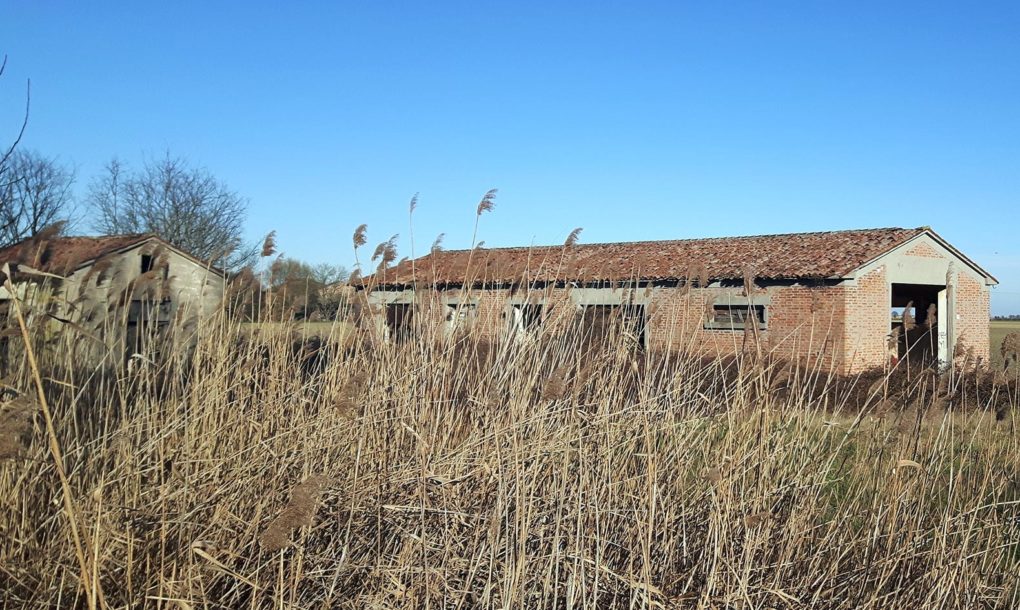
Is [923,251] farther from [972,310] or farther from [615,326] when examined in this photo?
[615,326]

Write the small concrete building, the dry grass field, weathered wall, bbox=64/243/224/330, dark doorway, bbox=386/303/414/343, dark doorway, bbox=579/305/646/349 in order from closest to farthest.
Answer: the dry grass field < the small concrete building < weathered wall, bbox=64/243/224/330 < dark doorway, bbox=579/305/646/349 < dark doorway, bbox=386/303/414/343

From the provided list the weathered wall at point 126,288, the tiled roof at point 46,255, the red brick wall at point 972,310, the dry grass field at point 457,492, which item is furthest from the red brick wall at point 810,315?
the tiled roof at point 46,255

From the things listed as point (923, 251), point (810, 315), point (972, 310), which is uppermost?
point (923, 251)

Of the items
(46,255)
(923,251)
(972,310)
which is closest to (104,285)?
(46,255)

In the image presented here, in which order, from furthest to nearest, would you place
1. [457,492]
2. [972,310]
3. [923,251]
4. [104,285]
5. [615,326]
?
[972,310] < [923,251] < [615,326] < [104,285] < [457,492]

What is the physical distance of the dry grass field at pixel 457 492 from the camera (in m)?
2.39

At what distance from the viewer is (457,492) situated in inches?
114

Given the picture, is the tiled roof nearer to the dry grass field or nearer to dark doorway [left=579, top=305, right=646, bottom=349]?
the dry grass field

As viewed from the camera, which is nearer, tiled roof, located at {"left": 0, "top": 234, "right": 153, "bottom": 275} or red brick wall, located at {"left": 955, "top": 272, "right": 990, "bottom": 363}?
tiled roof, located at {"left": 0, "top": 234, "right": 153, "bottom": 275}

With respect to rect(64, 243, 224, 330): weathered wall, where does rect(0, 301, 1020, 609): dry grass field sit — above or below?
below

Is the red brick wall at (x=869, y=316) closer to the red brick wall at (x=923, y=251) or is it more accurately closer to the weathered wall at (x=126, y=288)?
the red brick wall at (x=923, y=251)

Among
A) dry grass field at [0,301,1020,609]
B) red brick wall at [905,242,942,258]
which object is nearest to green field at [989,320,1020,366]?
dry grass field at [0,301,1020,609]

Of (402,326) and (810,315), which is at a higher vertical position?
(810,315)

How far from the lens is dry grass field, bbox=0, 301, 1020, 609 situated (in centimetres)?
239
